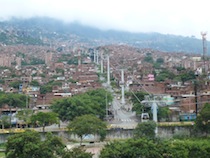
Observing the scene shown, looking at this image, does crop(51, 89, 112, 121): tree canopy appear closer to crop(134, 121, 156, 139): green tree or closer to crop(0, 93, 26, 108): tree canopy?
crop(134, 121, 156, 139): green tree

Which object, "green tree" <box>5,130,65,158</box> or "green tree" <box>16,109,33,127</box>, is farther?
"green tree" <box>16,109,33,127</box>

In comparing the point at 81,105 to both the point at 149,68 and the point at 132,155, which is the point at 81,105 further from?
the point at 149,68

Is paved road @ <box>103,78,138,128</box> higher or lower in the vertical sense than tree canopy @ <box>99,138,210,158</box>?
lower

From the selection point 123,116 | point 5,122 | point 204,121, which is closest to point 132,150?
point 204,121

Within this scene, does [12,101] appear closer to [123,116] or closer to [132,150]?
[123,116]

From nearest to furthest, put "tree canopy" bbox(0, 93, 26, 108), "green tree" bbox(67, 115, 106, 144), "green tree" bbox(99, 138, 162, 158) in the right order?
"green tree" bbox(99, 138, 162, 158), "green tree" bbox(67, 115, 106, 144), "tree canopy" bbox(0, 93, 26, 108)

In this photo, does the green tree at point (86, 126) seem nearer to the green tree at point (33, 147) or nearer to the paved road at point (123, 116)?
the paved road at point (123, 116)

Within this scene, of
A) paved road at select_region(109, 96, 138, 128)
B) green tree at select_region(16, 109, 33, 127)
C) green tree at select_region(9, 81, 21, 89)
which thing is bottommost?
paved road at select_region(109, 96, 138, 128)

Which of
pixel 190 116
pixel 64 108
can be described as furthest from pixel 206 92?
pixel 64 108

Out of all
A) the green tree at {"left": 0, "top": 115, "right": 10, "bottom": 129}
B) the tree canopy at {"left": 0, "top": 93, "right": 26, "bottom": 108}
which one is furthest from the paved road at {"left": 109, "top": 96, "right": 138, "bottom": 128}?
the tree canopy at {"left": 0, "top": 93, "right": 26, "bottom": 108}
